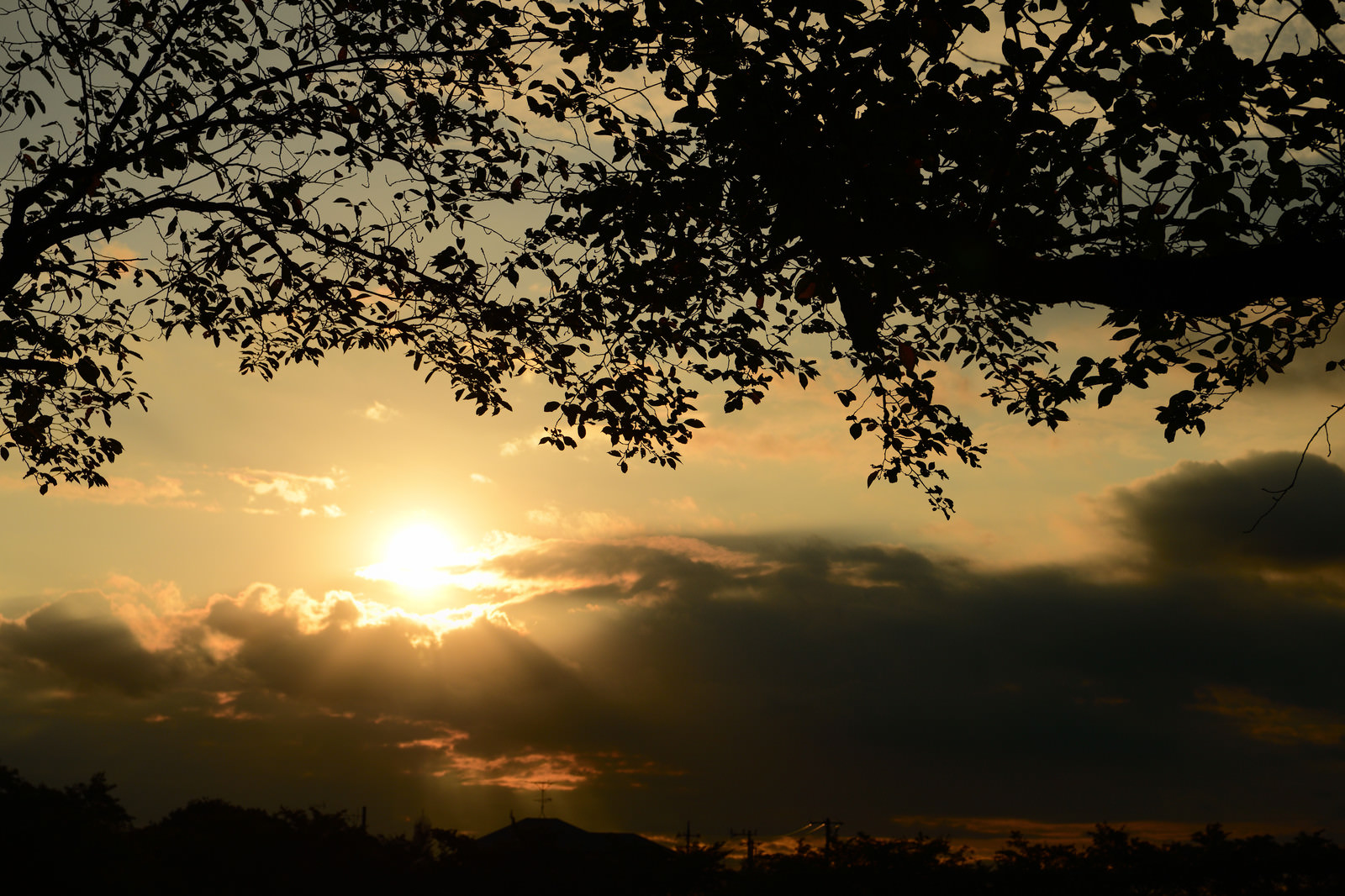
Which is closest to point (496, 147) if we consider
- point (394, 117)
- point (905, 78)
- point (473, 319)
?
point (394, 117)

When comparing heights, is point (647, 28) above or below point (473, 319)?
above

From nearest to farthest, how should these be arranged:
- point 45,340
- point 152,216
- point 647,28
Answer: point 647,28
point 45,340
point 152,216

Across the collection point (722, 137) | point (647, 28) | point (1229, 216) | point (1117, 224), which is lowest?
point (1229, 216)

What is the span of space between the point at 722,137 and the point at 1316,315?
7.18m

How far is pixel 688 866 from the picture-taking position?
8773 millimetres

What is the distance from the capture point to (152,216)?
38.8ft

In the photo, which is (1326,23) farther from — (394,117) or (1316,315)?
(394,117)

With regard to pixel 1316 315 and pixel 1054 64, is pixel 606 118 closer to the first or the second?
pixel 1054 64

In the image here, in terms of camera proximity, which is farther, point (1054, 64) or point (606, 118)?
point (606, 118)

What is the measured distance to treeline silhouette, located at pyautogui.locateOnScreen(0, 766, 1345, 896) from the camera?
27.1 feet

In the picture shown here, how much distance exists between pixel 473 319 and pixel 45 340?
5011 millimetres

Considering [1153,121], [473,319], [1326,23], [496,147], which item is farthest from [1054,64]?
[473,319]

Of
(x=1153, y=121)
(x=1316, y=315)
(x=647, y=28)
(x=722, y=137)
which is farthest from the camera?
(x=1316, y=315)

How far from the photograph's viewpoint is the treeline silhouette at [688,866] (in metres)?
8.27
